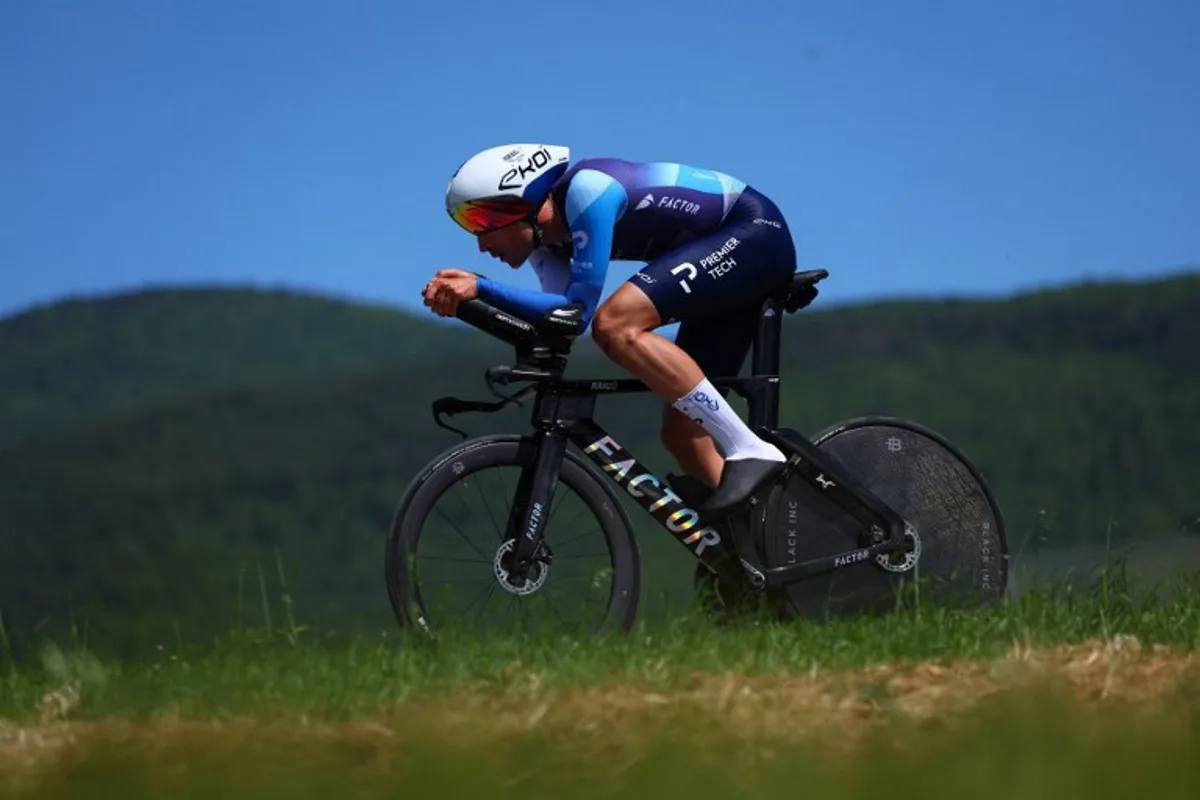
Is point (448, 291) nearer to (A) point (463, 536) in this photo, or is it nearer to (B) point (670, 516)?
(A) point (463, 536)

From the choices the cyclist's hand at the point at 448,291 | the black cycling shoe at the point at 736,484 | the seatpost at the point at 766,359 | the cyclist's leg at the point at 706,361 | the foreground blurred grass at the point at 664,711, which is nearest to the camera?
the foreground blurred grass at the point at 664,711

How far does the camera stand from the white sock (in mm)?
7633

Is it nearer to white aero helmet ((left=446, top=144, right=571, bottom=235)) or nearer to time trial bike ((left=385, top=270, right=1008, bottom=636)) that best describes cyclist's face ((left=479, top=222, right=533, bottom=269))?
white aero helmet ((left=446, top=144, right=571, bottom=235))

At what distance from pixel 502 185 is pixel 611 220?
504 millimetres

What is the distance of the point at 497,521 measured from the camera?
757 cm

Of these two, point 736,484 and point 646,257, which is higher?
point 646,257

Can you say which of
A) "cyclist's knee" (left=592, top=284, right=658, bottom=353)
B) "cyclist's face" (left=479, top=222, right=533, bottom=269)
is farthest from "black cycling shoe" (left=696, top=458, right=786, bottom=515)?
"cyclist's face" (left=479, top=222, right=533, bottom=269)

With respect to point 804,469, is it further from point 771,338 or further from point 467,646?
point 467,646

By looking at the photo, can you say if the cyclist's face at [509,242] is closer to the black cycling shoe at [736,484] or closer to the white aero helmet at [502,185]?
the white aero helmet at [502,185]

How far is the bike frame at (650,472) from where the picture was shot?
745 cm

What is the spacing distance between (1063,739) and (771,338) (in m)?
4.89

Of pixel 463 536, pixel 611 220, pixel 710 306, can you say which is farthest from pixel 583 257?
pixel 463 536

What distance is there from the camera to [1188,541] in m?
8.12

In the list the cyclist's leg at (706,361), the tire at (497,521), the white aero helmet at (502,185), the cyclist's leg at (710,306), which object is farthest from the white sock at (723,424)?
the white aero helmet at (502,185)
